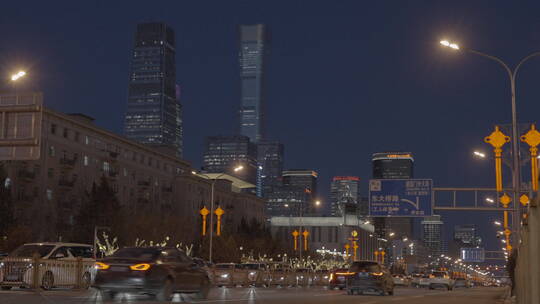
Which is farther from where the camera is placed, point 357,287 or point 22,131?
point 357,287

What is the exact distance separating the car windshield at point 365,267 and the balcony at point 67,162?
62498 millimetres

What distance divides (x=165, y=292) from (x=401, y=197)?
25971 mm

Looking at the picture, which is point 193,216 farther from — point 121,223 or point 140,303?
point 140,303

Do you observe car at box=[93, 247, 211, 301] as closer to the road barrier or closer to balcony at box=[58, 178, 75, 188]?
the road barrier

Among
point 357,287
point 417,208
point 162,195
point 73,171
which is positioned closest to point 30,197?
point 73,171

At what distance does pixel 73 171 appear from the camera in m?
93.6

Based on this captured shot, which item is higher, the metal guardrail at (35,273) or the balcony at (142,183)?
the balcony at (142,183)

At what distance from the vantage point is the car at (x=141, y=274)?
1961 cm

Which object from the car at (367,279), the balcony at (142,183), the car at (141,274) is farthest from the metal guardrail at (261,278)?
the balcony at (142,183)

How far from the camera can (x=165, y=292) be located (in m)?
20.2

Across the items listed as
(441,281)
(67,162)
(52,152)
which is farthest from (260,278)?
(67,162)

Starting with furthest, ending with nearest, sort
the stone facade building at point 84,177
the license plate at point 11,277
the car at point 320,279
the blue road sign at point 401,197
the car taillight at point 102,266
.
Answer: the stone facade building at point 84,177, the car at point 320,279, the blue road sign at point 401,197, the license plate at point 11,277, the car taillight at point 102,266

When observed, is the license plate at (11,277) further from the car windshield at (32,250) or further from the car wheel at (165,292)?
the car wheel at (165,292)

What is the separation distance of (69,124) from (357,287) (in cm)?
6685
